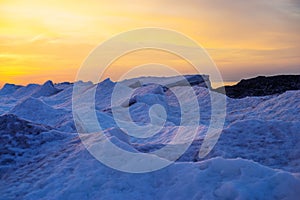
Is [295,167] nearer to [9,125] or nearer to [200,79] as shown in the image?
[9,125]

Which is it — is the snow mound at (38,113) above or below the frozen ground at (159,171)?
above

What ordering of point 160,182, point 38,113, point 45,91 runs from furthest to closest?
point 45,91
point 38,113
point 160,182

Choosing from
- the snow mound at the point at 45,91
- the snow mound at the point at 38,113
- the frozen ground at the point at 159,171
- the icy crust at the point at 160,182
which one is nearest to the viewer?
the icy crust at the point at 160,182

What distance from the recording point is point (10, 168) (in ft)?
31.9

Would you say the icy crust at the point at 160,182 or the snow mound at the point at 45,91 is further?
the snow mound at the point at 45,91

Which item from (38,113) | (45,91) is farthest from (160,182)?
(45,91)

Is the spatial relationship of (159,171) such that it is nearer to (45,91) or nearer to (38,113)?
(38,113)

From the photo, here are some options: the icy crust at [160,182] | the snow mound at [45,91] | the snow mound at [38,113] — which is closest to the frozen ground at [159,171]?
the icy crust at [160,182]

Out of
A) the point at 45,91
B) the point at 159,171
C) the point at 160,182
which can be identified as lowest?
the point at 160,182

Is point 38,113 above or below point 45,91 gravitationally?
below

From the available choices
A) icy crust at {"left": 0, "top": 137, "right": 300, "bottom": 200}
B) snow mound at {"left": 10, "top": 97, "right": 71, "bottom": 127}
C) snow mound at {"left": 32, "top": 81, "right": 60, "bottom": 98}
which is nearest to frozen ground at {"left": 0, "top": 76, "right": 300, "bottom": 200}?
icy crust at {"left": 0, "top": 137, "right": 300, "bottom": 200}

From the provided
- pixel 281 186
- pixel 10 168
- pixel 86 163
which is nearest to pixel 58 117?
pixel 10 168

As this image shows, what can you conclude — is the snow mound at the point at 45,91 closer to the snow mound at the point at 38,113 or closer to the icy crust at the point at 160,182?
the snow mound at the point at 38,113

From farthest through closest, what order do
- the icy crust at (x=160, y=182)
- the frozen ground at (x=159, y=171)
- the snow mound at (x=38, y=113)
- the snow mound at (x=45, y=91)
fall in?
the snow mound at (x=45, y=91) → the snow mound at (x=38, y=113) → the frozen ground at (x=159, y=171) → the icy crust at (x=160, y=182)
